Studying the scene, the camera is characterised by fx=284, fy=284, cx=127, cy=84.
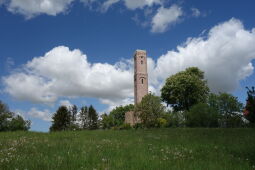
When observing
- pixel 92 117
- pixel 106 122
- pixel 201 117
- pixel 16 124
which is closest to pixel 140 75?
pixel 106 122

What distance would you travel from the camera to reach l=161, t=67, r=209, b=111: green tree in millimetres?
68769

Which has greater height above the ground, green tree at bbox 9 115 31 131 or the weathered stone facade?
the weathered stone facade

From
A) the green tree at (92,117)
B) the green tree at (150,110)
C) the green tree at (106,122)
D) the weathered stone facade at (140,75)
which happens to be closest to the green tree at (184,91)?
the green tree at (150,110)

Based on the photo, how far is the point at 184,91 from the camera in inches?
2721

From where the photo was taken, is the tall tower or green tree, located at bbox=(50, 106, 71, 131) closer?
green tree, located at bbox=(50, 106, 71, 131)

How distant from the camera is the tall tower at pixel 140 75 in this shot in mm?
101000

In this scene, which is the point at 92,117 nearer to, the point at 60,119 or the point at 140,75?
the point at 140,75

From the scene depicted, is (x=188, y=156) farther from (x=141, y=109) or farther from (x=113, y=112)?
(x=113, y=112)

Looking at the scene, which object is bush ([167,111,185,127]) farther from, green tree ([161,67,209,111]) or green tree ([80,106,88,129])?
green tree ([80,106,88,129])

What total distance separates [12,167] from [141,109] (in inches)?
1894

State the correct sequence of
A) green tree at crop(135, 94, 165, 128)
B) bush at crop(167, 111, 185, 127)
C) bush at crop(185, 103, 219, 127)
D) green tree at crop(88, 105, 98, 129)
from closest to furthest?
bush at crop(185, 103, 219, 127) → green tree at crop(135, 94, 165, 128) → bush at crop(167, 111, 185, 127) → green tree at crop(88, 105, 98, 129)

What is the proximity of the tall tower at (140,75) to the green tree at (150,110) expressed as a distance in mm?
43927

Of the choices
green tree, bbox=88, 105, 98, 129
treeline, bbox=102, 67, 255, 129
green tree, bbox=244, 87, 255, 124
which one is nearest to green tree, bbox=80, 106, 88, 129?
green tree, bbox=88, 105, 98, 129

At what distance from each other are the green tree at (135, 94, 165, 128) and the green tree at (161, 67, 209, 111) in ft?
47.1
